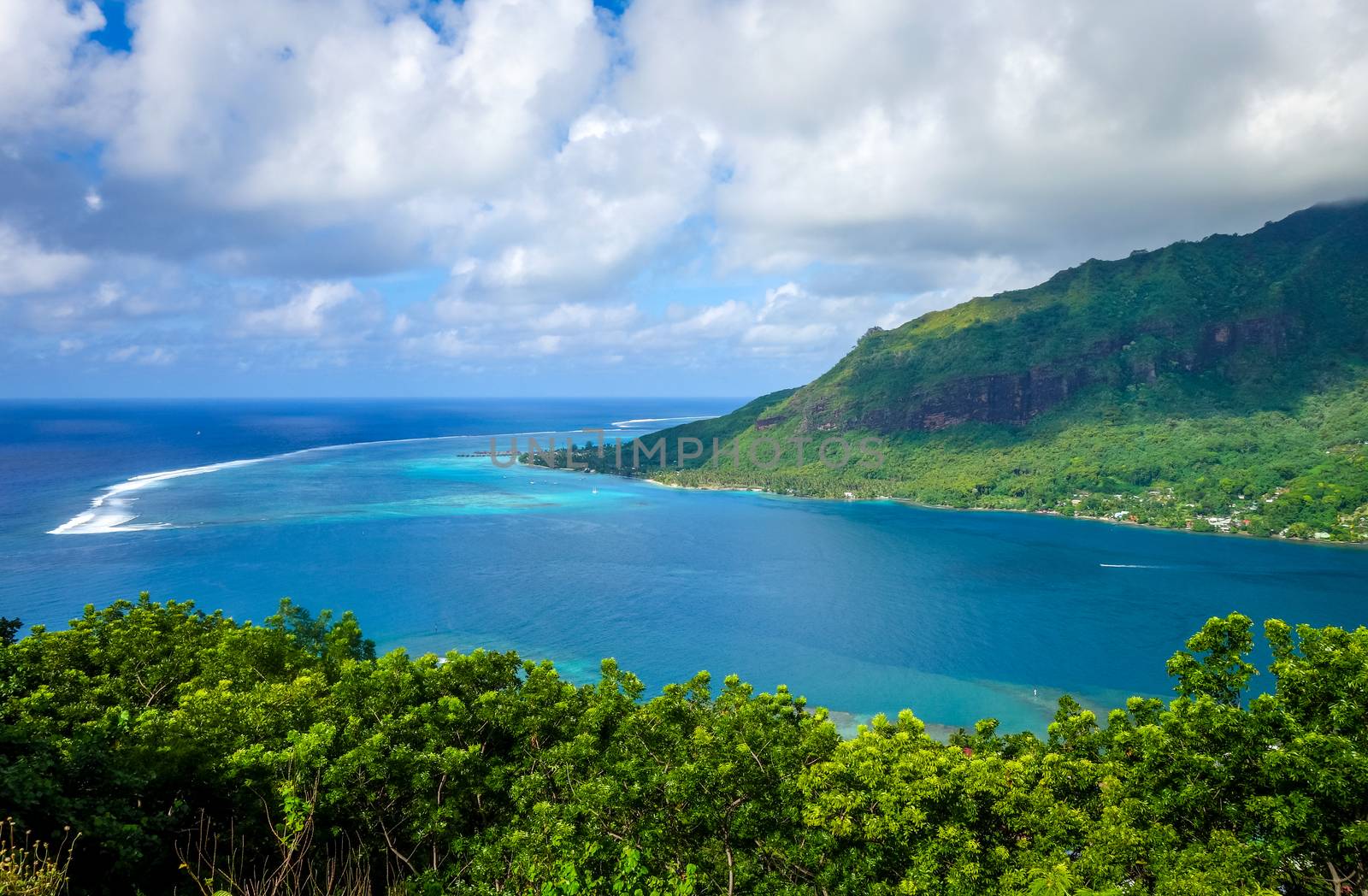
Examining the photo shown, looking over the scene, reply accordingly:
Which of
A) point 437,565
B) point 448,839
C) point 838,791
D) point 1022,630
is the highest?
point 838,791

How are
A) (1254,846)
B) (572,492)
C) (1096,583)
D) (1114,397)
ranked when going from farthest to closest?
1. (1114,397)
2. (572,492)
3. (1096,583)
4. (1254,846)

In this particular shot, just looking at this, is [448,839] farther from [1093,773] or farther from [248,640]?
[1093,773]

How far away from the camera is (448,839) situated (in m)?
14.0

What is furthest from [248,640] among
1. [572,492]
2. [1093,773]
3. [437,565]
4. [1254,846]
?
[572,492]

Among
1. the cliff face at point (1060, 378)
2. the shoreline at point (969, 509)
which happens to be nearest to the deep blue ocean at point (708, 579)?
the shoreline at point (969, 509)

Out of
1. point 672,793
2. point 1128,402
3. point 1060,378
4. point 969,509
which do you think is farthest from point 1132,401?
point 672,793

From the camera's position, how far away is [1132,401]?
140000 mm

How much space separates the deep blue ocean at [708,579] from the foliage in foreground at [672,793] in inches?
1152

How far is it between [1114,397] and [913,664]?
4690 inches

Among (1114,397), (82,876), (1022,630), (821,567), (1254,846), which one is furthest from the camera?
(1114,397)

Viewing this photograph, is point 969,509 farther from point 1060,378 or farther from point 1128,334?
point 1128,334

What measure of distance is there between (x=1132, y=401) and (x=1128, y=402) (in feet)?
2.43

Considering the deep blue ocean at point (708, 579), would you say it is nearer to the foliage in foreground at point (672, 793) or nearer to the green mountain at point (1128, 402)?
the green mountain at point (1128, 402)

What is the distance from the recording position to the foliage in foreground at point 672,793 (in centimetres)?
1103
